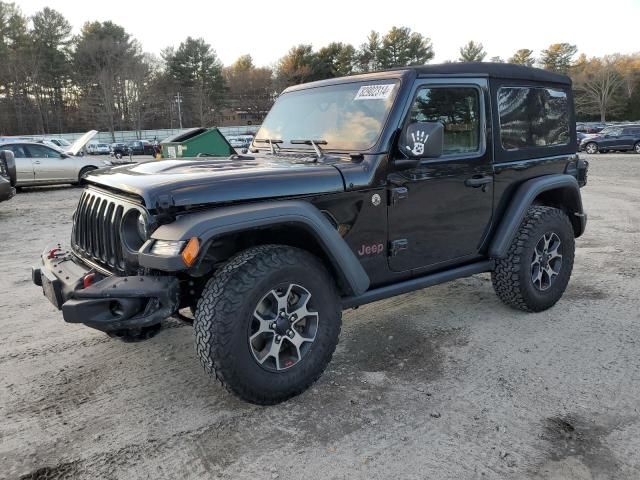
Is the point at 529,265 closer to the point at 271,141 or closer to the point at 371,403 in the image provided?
the point at 371,403

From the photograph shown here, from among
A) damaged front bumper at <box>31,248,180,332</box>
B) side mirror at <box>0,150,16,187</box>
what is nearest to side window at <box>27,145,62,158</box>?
side mirror at <box>0,150,16,187</box>

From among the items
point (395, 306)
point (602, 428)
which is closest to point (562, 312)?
point (395, 306)

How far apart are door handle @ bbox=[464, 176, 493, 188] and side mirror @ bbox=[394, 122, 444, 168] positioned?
0.64 m

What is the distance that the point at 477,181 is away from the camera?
12.5 ft

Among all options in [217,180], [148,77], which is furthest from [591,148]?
[148,77]

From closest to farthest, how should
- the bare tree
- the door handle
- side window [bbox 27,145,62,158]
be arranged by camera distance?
1. the door handle
2. side window [bbox 27,145,62,158]
3. the bare tree

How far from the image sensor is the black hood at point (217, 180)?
8.68 ft

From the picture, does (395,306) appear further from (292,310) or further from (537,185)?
(292,310)

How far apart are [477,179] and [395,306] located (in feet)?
4.79

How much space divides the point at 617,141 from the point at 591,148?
159 cm

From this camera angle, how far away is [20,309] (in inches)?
182

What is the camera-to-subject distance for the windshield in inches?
135

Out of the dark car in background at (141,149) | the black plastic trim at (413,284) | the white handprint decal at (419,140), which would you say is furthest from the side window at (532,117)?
the dark car in background at (141,149)

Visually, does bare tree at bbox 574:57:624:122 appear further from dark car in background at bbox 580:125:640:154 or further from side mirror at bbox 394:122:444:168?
side mirror at bbox 394:122:444:168
